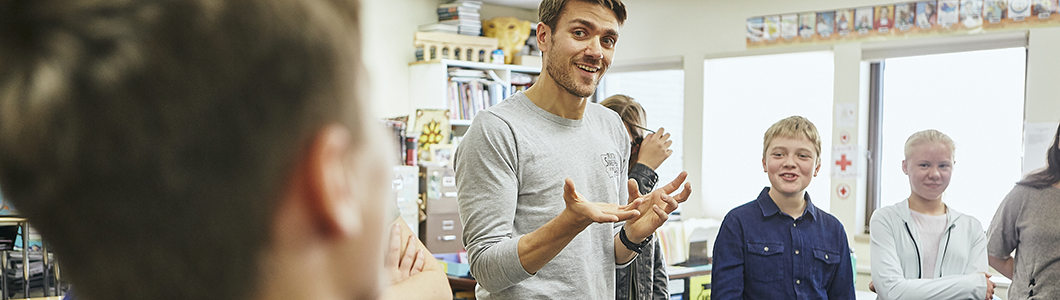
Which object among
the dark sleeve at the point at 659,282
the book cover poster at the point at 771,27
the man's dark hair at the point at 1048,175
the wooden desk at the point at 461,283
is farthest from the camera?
the book cover poster at the point at 771,27

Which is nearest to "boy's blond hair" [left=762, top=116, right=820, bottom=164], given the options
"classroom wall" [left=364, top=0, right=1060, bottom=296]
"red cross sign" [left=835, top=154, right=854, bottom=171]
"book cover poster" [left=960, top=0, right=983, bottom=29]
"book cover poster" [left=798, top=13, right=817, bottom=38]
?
"classroom wall" [left=364, top=0, right=1060, bottom=296]

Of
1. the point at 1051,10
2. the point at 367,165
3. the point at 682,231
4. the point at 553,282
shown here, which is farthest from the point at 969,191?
the point at 367,165

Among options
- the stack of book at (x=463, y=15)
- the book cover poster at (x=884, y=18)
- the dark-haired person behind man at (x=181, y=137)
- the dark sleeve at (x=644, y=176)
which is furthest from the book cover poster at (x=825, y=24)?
the dark-haired person behind man at (x=181, y=137)

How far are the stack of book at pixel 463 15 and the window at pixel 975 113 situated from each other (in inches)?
125

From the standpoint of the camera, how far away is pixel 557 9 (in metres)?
1.58

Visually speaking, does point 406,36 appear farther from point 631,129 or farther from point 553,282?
point 553,282

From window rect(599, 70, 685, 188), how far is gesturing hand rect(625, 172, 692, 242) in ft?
14.9

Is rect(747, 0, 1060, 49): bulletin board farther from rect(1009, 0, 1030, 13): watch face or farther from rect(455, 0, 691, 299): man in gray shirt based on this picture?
rect(455, 0, 691, 299): man in gray shirt

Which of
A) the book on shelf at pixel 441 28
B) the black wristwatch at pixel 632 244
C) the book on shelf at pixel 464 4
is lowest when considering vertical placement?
the black wristwatch at pixel 632 244

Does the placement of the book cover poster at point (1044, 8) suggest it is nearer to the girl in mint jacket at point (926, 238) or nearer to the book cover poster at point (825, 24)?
the book cover poster at point (825, 24)

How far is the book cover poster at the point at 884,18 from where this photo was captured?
475cm

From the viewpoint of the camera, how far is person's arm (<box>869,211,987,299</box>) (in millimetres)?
2231

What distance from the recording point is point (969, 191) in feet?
14.8

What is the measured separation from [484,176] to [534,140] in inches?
5.2
